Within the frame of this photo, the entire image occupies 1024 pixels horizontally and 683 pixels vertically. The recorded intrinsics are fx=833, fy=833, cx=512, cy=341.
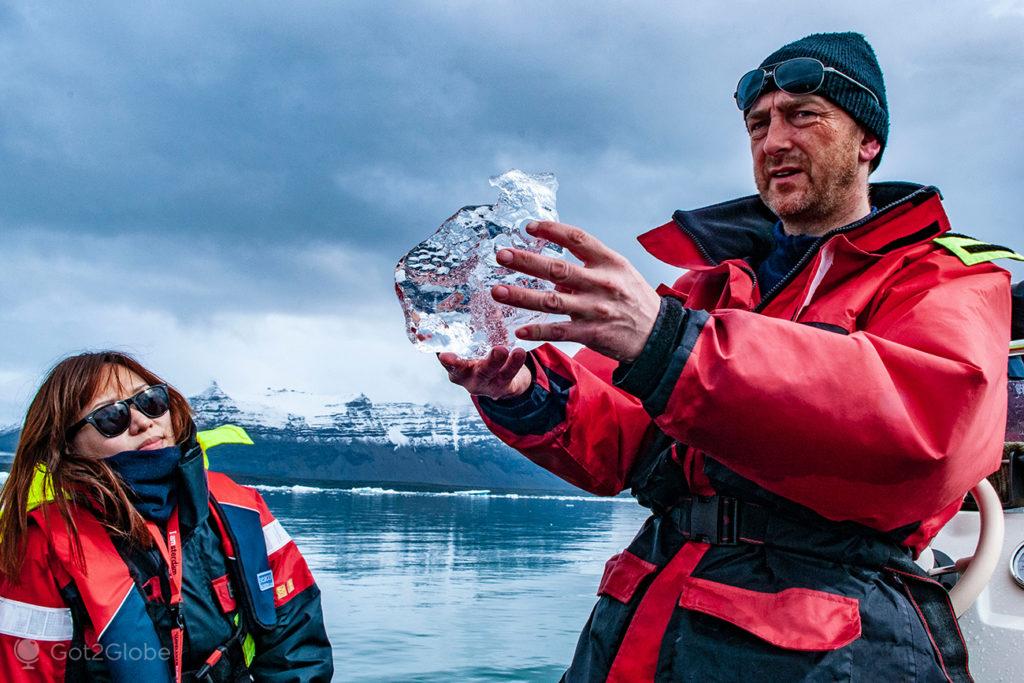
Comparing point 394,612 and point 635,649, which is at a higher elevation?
point 635,649

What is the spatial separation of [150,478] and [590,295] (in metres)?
2.73

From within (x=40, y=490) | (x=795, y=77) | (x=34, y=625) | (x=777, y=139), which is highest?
(x=795, y=77)

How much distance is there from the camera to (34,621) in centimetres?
308

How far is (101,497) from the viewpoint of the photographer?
3.29 m

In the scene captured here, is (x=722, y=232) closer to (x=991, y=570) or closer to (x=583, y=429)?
(x=583, y=429)

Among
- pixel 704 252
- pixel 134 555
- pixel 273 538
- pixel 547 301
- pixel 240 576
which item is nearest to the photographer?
pixel 547 301

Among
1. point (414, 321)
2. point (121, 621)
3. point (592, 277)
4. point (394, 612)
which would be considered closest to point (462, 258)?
Answer: point (414, 321)

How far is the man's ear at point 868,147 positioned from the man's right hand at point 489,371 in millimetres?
1168

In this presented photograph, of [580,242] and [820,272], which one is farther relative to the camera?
[820,272]

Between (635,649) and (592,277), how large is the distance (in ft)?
3.35

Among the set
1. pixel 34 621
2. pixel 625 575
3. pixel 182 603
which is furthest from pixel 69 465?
pixel 625 575

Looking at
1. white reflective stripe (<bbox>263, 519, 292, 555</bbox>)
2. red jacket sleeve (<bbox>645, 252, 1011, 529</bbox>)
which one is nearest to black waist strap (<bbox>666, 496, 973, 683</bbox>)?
red jacket sleeve (<bbox>645, 252, 1011, 529</bbox>)

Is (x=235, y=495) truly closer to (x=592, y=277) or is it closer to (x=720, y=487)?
(x=720, y=487)

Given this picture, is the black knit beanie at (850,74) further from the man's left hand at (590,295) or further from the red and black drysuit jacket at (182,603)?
the red and black drysuit jacket at (182,603)
